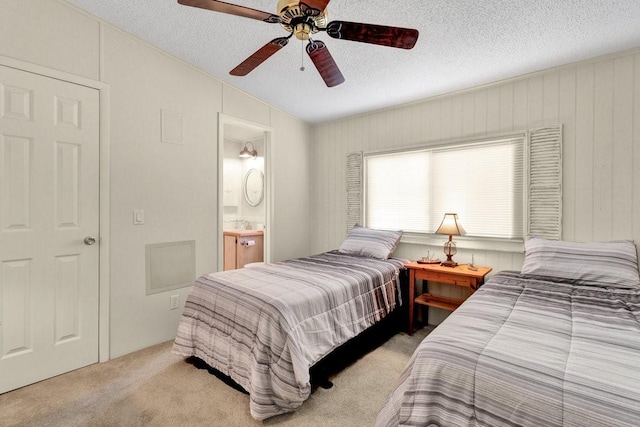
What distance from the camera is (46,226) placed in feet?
7.46

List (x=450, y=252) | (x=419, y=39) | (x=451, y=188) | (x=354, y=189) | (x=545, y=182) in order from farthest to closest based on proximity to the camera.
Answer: (x=354, y=189) < (x=451, y=188) < (x=450, y=252) < (x=545, y=182) < (x=419, y=39)

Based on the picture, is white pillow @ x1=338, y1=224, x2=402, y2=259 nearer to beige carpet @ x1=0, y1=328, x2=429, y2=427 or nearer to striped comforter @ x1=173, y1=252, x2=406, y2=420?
striped comforter @ x1=173, y1=252, x2=406, y2=420

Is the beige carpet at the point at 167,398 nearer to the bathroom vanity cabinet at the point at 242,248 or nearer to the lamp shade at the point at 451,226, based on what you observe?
the lamp shade at the point at 451,226

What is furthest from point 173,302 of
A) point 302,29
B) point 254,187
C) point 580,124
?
point 580,124

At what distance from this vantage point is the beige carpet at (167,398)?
71.4 inches

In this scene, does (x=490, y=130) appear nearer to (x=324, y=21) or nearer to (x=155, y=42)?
(x=324, y=21)

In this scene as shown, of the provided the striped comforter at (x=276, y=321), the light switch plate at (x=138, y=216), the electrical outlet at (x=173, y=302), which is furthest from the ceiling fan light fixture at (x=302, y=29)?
the electrical outlet at (x=173, y=302)

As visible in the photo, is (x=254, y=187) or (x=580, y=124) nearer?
(x=580, y=124)

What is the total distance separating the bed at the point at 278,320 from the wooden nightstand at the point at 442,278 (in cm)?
27

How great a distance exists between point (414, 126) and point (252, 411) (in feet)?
10.3

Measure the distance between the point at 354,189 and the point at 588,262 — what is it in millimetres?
2440

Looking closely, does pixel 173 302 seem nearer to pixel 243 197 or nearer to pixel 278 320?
pixel 278 320

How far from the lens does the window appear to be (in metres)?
2.91

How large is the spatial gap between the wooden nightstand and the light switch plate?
2534 mm
